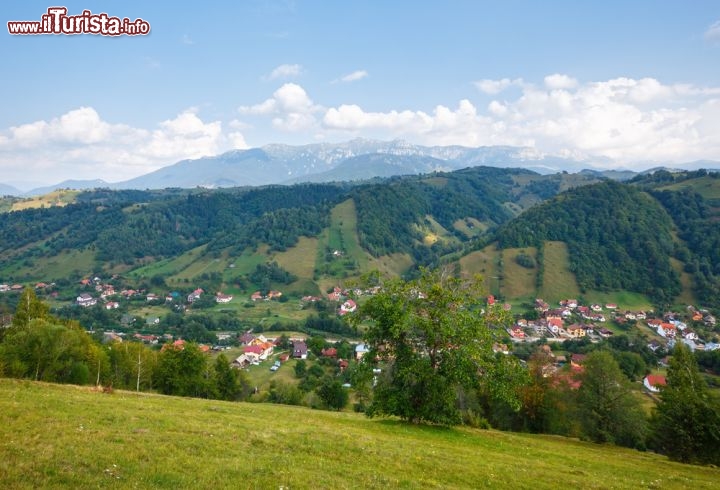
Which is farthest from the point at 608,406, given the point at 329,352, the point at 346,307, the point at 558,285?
the point at 558,285

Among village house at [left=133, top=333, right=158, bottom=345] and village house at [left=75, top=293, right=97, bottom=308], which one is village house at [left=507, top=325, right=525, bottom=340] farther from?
village house at [left=75, top=293, right=97, bottom=308]

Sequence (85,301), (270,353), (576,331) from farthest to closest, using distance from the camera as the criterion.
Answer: (85,301)
(576,331)
(270,353)

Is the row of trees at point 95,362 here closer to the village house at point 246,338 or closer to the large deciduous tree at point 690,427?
the large deciduous tree at point 690,427

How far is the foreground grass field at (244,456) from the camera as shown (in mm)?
13492

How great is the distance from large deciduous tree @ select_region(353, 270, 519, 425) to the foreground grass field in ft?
7.79

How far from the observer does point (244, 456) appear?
16.5 m

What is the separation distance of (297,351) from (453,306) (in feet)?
319

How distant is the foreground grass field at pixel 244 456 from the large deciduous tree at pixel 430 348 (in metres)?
2.37

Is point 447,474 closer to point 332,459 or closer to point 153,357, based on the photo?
point 332,459

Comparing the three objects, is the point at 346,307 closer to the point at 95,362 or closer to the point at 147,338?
the point at 147,338

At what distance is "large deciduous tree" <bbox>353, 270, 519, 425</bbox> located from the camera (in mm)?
29469

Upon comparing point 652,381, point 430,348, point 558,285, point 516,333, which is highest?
point 430,348

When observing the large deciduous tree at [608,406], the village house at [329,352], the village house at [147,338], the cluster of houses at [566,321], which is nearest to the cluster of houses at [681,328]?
the cluster of houses at [566,321]

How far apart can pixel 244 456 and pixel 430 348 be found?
17.3m
